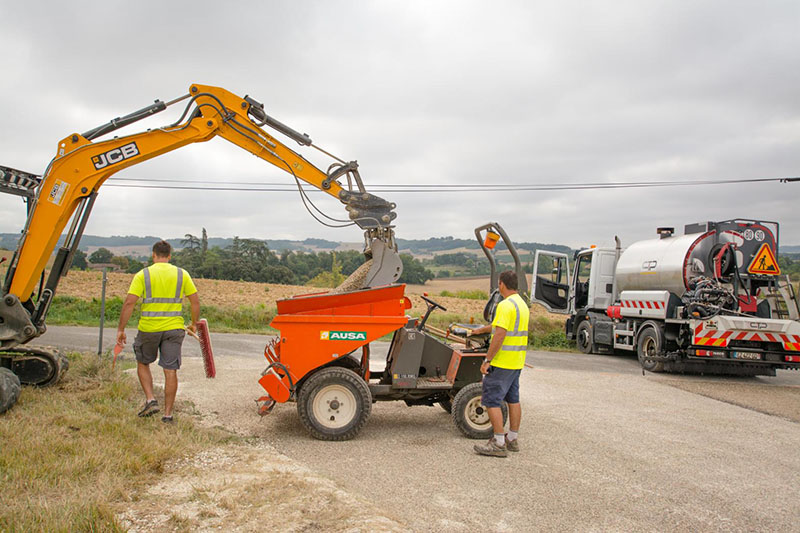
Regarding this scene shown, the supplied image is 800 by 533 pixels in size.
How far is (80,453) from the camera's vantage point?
470 centimetres

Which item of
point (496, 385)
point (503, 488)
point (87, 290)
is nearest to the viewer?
point (503, 488)

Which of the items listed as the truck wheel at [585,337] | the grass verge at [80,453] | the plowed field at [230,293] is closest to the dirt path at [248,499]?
the grass verge at [80,453]

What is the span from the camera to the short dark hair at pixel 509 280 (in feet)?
19.2

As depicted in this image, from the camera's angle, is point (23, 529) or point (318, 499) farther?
point (318, 499)

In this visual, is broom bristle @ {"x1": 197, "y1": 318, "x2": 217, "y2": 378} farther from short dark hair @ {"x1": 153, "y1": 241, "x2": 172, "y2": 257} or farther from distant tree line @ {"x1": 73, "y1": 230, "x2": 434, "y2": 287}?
distant tree line @ {"x1": 73, "y1": 230, "x2": 434, "y2": 287}

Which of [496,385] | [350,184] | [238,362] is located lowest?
[238,362]

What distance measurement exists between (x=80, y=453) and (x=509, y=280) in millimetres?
4103

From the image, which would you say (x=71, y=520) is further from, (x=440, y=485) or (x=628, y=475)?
(x=628, y=475)

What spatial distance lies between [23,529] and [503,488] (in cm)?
335

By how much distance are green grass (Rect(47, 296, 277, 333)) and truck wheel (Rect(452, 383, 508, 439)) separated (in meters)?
12.8

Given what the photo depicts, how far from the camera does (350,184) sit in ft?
24.1

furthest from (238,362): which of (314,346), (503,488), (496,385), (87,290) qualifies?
(87,290)

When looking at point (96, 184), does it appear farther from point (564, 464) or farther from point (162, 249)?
point (564, 464)

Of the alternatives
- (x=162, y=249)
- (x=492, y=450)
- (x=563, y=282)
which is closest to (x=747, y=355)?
(x=563, y=282)
